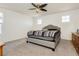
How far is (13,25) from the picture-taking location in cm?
609

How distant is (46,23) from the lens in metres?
7.86

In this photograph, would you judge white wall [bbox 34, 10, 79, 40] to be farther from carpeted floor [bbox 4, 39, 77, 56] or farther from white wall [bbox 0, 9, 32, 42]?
carpeted floor [bbox 4, 39, 77, 56]

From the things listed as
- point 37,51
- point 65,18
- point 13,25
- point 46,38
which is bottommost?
point 37,51

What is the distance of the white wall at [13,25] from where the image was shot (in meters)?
5.43

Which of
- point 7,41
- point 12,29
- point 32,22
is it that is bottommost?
point 7,41

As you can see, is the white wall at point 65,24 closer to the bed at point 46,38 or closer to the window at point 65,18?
the window at point 65,18

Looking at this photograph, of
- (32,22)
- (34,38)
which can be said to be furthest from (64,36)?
(32,22)

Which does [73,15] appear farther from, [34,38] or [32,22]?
[32,22]

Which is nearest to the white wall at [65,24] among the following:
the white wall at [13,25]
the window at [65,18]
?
the window at [65,18]

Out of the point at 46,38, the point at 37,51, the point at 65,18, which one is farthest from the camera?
the point at 65,18

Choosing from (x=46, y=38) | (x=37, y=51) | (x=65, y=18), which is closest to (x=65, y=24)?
(x=65, y=18)

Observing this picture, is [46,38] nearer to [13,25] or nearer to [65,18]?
[13,25]

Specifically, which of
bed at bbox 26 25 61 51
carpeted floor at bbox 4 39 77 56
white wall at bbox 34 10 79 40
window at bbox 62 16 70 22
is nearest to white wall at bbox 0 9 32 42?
bed at bbox 26 25 61 51

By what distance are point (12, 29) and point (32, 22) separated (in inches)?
116
